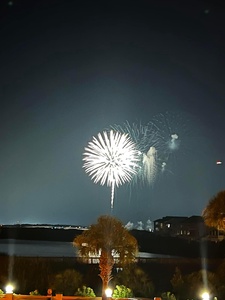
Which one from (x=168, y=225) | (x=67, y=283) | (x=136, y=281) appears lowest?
(x=67, y=283)

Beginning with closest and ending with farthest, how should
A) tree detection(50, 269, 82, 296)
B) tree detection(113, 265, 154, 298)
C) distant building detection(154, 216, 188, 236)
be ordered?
tree detection(50, 269, 82, 296) < tree detection(113, 265, 154, 298) < distant building detection(154, 216, 188, 236)

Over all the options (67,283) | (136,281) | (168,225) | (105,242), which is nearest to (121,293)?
(105,242)

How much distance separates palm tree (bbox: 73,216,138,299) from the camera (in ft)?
80.9

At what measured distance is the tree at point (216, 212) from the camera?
29266 millimetres

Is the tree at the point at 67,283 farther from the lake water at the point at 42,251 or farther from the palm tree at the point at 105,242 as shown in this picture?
the lake water at the point at 42,251

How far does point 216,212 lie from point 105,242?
25.4 ft

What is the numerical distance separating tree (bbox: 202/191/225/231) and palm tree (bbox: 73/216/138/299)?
6.24 metres

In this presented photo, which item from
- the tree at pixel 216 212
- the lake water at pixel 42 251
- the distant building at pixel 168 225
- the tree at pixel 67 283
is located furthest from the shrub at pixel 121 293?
the distant building at pixel 168 225

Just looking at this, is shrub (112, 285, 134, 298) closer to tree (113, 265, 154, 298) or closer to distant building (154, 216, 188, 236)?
tree (113, 265, 154, 298)

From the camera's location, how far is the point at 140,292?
90.8 ft

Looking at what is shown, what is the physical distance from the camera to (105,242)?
969 inches

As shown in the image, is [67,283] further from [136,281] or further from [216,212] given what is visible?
[216,212]

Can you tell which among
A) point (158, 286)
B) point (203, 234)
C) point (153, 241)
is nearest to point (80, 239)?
point (158, 286)

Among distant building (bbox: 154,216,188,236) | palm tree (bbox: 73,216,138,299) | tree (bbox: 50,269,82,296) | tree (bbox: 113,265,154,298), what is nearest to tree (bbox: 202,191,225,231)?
Result: tree (bbox: 113,265,154,298)
